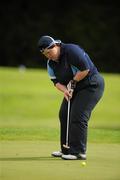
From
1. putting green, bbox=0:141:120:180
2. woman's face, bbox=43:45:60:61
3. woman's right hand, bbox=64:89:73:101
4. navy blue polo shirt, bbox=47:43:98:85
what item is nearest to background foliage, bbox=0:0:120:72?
→ putting green, bbox=0:141:120:180

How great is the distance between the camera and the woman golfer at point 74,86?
7.93 m

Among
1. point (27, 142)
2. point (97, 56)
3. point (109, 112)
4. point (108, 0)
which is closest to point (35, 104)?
point (109, 112)

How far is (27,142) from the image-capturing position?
368 inches

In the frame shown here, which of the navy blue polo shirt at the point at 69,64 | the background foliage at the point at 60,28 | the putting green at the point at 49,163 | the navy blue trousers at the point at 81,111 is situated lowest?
the background foliage at the point at 60,28

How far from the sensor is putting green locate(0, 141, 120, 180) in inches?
260

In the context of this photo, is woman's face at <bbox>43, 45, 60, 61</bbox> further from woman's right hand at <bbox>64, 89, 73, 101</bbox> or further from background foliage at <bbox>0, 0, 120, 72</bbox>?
background foliage at <bbox>0, 0, 120, 72</bbox>

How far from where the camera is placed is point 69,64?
26.3ft

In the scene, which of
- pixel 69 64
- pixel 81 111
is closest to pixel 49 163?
pixel 81 111

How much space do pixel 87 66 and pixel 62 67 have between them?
302 mm

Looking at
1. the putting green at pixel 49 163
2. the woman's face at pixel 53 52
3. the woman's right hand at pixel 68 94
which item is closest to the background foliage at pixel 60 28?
the putting green at pixel 49 163

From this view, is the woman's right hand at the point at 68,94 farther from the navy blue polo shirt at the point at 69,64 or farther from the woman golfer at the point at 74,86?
the navy blue polo shirt at the point at 69,64

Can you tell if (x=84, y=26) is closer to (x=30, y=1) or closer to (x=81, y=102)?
(x=30, y=1)

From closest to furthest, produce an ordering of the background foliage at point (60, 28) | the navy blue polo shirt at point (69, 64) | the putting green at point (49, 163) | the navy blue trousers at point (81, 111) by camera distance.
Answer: the putting green at point (49, 163) → the navy blue polo shirt at point (69, 64) → the navy blue trousers at point (81, 111) → the background foliage at point (60, 28)

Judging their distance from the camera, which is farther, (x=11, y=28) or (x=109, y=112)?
(x=11, y=28)
